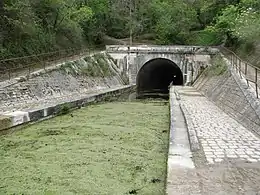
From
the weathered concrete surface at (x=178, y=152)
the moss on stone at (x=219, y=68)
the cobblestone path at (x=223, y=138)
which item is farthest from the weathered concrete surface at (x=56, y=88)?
the moss on stone at (x=219, y=68)

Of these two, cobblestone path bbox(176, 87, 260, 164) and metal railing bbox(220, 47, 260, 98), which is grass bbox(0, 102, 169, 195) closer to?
cobblestone path bbox(176, 87, 260, 164)

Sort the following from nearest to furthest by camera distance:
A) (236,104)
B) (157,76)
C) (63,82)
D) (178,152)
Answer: (178,152) < (236,104) < (63,82) < (157,76)

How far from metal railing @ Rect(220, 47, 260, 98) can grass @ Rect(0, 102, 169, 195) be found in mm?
4059

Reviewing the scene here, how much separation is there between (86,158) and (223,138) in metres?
3.81

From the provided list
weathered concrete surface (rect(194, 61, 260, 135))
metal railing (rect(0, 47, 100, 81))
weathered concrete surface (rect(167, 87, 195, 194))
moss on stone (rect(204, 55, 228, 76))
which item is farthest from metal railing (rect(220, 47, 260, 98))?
metal railing (rect(0, 47, 100, 81))

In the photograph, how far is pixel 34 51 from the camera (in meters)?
22.7

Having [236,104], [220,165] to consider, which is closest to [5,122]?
[220,165]

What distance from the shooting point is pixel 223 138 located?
956cm

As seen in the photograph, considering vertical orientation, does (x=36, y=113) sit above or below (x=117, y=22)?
below

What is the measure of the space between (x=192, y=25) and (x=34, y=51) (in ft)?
82.9

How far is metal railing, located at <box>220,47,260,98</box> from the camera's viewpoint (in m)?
14.2

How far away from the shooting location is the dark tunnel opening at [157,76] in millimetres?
36375

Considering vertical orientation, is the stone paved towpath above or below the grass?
above

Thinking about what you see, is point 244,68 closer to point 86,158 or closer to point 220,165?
point 220,165
